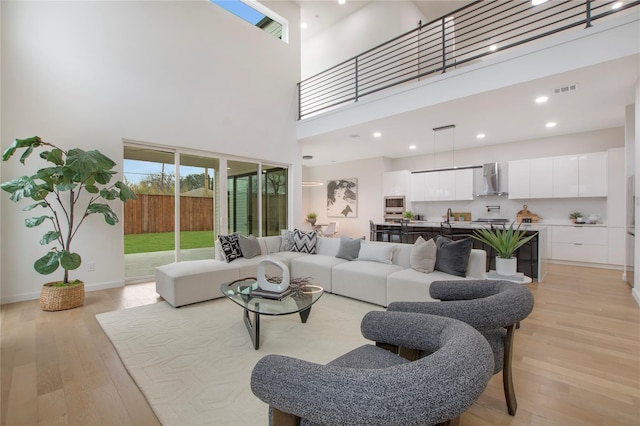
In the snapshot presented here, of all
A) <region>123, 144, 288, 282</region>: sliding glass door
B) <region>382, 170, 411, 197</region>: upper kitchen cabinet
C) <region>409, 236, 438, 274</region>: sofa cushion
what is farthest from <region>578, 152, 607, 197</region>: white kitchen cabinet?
<region>123, 144, 288, 282</region>: sliding glass door

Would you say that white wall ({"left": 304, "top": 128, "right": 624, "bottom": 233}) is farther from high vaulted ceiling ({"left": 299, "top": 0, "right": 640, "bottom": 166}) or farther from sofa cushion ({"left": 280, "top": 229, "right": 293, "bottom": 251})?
sofa cushion ({"left": 280, "top": 229, "right": 293, "bottom": 251})

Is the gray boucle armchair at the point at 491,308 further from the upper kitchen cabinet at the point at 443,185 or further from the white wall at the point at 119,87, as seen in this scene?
the upper kitchen cabinet at the point at 443,185

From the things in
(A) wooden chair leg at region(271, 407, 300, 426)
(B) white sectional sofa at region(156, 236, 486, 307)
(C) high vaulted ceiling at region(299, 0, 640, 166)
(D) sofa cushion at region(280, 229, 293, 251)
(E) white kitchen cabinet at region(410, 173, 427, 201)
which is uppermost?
(C) high vaulted ceiling at region(299, 0, 640, 166)

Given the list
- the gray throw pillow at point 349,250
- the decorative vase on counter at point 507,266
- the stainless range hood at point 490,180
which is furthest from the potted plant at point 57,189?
the stainless range hood at point 490,180

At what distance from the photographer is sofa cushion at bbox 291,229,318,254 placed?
16.4ft

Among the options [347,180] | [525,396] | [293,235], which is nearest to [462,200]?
[347,180]

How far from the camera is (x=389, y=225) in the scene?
21.7 ft

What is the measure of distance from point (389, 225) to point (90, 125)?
5724 mm

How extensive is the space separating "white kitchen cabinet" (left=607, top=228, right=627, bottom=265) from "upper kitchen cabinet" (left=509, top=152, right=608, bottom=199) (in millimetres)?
753

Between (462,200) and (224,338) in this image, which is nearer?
(224,338)

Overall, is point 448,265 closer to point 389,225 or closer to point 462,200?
point 389,225

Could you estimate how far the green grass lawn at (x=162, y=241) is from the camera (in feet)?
15.5

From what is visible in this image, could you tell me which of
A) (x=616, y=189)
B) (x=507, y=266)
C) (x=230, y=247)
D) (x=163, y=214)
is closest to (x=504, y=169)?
(x=616, y=189)

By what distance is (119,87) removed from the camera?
14.5ft
